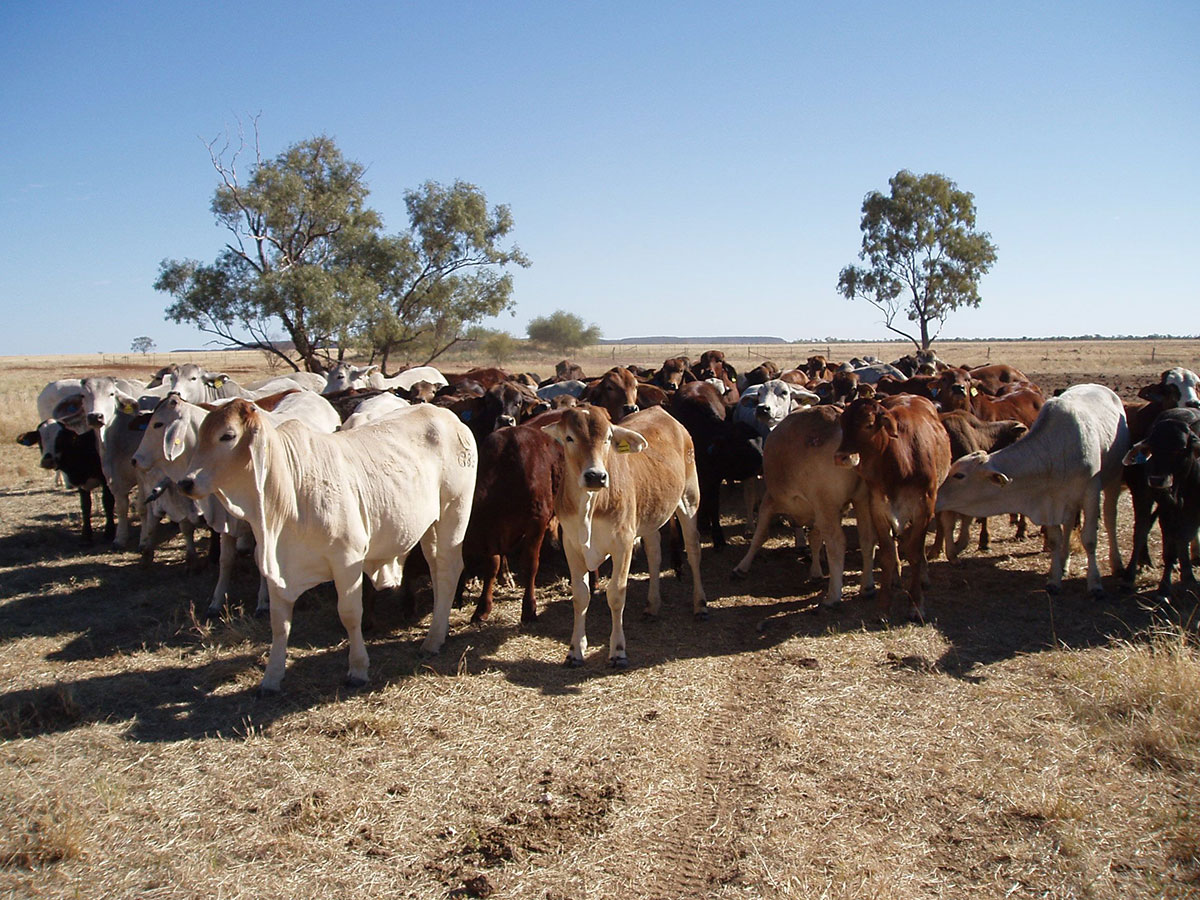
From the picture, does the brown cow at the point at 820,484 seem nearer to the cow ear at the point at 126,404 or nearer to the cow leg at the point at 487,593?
the cow leg at the point at 487,593

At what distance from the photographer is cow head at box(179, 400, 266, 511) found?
215 inches

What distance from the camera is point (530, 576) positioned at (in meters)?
7.81

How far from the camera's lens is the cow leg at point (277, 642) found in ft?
19.3

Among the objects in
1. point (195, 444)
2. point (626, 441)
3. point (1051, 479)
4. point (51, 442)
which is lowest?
point (1051, 479)

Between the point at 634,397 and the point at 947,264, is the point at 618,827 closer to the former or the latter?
the point at 634,397

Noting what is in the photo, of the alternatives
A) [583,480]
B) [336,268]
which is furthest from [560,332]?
[583,480]

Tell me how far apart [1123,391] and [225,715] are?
31.0 meters

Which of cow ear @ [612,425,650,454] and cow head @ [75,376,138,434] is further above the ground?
cow head @ [75,376,138,434]

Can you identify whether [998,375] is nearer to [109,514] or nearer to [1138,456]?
[1138,456]

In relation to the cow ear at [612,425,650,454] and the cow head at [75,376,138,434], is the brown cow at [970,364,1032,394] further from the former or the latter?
the cow head at [75,376,138,434]

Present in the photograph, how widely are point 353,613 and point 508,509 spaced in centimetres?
206

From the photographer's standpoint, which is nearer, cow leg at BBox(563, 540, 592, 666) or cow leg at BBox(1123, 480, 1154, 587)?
cow leg at BBox(563, 540, 592, 666)

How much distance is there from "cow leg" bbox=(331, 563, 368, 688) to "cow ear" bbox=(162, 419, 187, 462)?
5.37ft

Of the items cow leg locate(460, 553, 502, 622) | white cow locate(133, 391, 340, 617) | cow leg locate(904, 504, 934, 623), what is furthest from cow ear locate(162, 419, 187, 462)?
cow leg locate(904, 504, 934, 623)
